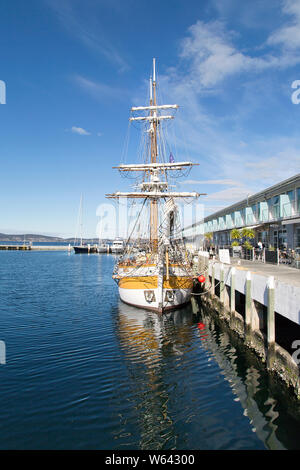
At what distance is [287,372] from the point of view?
8.66m

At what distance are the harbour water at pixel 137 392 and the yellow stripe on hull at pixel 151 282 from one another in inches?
144

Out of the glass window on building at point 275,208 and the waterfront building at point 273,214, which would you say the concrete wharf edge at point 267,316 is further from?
the glass window on building at point 275,208

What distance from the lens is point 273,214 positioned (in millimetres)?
28562

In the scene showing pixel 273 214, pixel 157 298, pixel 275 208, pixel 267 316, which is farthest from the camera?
pixel 273 214

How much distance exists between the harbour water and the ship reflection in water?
0.02 meters

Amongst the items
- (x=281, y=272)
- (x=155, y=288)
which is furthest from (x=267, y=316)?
(x=155, y=288)

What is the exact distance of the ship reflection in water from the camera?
6.79m

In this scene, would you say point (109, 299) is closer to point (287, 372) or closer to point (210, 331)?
point (210, 331)

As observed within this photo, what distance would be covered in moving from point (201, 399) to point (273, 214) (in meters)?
23.3

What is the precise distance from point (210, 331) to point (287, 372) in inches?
284

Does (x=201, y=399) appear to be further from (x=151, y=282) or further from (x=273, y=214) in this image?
(x=273, y=214)

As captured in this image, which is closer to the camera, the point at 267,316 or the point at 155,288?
the point at 267,316

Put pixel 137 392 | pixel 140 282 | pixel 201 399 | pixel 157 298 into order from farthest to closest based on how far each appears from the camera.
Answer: pixel 140 282
pixel 157 298
pixel 137 392
pixel 201 399
